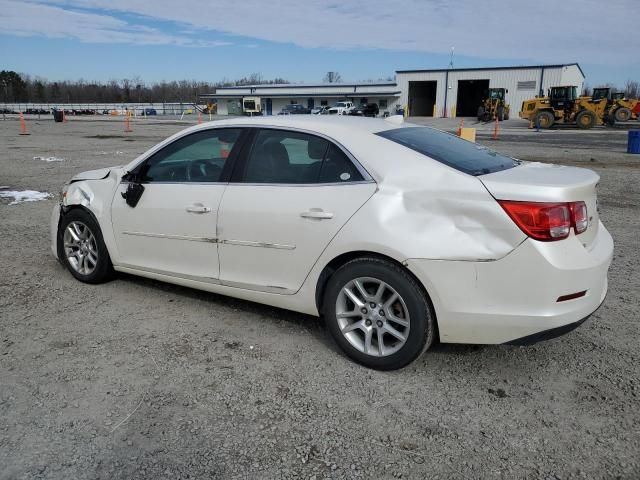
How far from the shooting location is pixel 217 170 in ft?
13.4

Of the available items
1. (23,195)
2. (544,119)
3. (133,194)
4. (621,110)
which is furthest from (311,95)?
(133,194)

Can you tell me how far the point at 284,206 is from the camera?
362 cm

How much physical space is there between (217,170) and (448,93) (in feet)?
197

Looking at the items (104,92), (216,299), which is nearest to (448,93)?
(216,299)

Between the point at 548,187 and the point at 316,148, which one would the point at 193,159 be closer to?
the point at 316,148

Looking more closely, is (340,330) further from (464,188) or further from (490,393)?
(464,188)

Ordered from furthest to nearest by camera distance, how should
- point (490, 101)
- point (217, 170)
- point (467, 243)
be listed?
1. point (490, 101)
2. point (217, 170)
3. point (467, 243)

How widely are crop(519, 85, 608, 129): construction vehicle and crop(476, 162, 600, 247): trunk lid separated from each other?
34.5 meters

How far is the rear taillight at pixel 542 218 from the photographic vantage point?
115 inches

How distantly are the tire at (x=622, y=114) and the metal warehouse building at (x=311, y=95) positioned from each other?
34.7 m

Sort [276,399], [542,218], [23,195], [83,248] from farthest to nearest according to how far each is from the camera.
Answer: [23,195], [83,248], [276,399], [542,218]

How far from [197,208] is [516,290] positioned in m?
2.35

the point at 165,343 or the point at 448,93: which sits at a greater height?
the point at 448,93

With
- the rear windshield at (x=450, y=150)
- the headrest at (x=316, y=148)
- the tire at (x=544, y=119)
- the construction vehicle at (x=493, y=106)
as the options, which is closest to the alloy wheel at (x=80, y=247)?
the headrest at (x=316, y=148)
